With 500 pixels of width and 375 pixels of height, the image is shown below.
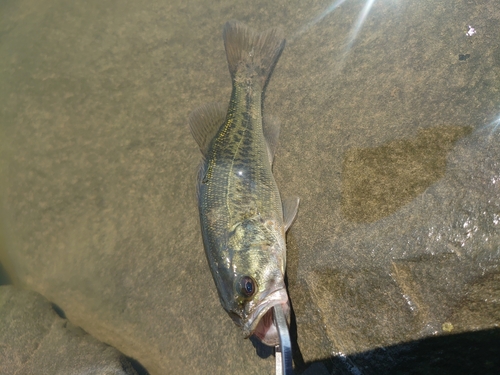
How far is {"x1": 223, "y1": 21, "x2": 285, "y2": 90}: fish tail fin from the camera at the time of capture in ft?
12.4

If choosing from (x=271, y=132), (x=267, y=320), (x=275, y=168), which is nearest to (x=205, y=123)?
(x=271, y=132)

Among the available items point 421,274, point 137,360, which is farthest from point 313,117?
point 137,360

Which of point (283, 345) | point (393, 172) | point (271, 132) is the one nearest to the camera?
point (283, 345)

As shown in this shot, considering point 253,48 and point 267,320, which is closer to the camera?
point 267,320

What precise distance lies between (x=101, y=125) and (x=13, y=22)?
2.70 metres

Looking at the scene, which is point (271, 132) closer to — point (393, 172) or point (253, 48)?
Answer: point (253, 48)

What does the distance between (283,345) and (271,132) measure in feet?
6.60

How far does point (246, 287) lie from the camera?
2705 mm

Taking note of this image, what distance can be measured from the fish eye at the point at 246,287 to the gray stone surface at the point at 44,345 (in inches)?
63.8

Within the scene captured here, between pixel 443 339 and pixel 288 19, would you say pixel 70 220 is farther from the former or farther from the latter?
pixel 443 339

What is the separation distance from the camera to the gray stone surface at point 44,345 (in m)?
3.60

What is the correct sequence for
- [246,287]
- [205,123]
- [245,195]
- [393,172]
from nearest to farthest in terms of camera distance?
1. [246,287]
2. [393,172]
3. [245,195]
4. [205,123]

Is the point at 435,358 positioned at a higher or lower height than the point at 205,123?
lower

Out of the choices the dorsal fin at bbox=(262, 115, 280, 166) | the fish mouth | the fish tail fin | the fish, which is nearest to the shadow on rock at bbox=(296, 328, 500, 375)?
the fish mouth
